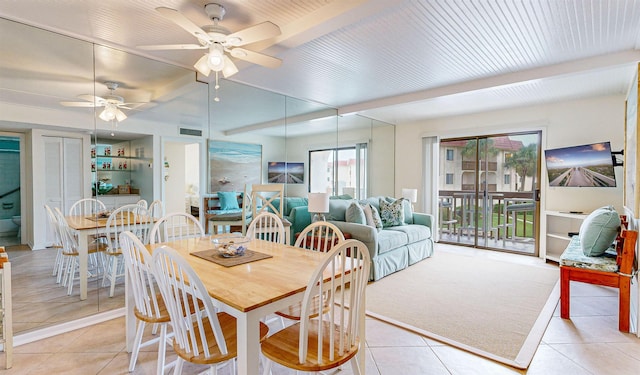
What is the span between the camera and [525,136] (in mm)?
5180

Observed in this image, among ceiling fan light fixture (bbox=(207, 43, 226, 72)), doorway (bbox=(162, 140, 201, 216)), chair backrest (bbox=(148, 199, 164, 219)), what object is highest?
ceiling fan light fixture (bbox=(207, 43, 226, 72))

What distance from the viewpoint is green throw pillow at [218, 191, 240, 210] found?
12.4 ft

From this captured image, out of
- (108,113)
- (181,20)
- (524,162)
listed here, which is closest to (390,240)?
(524,162)

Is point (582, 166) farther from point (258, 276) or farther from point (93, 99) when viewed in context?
point (93, 99)

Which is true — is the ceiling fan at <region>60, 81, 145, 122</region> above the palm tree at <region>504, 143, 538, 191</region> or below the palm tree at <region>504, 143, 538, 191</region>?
above

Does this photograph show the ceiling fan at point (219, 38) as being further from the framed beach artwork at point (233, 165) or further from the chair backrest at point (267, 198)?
the chair backrest at point (267, 198)

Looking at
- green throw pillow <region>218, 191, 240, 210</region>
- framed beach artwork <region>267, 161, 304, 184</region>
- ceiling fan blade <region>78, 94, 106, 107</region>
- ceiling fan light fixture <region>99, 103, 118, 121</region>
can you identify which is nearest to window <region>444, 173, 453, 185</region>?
framed beach artwork <region>267, 161, 304, 184</region>

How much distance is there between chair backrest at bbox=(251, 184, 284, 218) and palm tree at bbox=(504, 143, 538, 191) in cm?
405

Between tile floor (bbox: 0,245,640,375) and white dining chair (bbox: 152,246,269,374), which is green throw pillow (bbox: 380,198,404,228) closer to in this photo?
tile floor (bbox: 0,245,640,375)

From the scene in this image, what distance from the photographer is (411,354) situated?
224cm

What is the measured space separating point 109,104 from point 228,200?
5.25ft

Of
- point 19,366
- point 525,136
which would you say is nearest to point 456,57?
point 525,136

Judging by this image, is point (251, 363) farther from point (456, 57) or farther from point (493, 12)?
point (456, 57)

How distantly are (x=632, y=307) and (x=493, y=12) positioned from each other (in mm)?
2827
